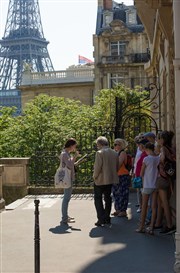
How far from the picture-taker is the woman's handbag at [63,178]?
1099 cm

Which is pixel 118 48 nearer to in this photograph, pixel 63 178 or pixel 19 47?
pixel 63 178

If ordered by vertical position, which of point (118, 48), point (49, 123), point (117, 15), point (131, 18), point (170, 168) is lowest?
point (170, 168)

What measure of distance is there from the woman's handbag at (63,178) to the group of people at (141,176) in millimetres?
126

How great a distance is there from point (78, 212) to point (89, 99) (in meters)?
47.0

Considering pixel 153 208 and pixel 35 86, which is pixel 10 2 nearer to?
pixel 35 86

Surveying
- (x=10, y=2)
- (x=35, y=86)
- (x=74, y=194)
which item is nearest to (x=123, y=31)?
(x=35, y=86)

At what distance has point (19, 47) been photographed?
482 ft

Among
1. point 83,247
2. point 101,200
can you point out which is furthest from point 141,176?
point 83,247

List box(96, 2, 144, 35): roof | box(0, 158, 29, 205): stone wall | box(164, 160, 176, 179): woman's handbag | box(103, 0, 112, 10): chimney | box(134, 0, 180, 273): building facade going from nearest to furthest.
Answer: box(134, 0, 180, 273): building facade < box(164, 160, 176, 179): woman's handbag < box(0, 158, 29, 205): stone wall < box(96, 2, 144, 35): roof < box(103, 0, 112, 10): chimney

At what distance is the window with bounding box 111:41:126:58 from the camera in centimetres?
5412

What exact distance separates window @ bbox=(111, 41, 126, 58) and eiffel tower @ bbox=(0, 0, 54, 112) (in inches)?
3026

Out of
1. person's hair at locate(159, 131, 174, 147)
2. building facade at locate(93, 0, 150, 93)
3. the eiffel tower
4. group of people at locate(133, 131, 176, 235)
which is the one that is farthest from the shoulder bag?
the eiffel tower

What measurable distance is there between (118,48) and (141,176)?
45.7m

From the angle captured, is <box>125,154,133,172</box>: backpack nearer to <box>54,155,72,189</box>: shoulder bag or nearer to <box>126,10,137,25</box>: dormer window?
<box>54,155,72,189</box>: shoulder bag
